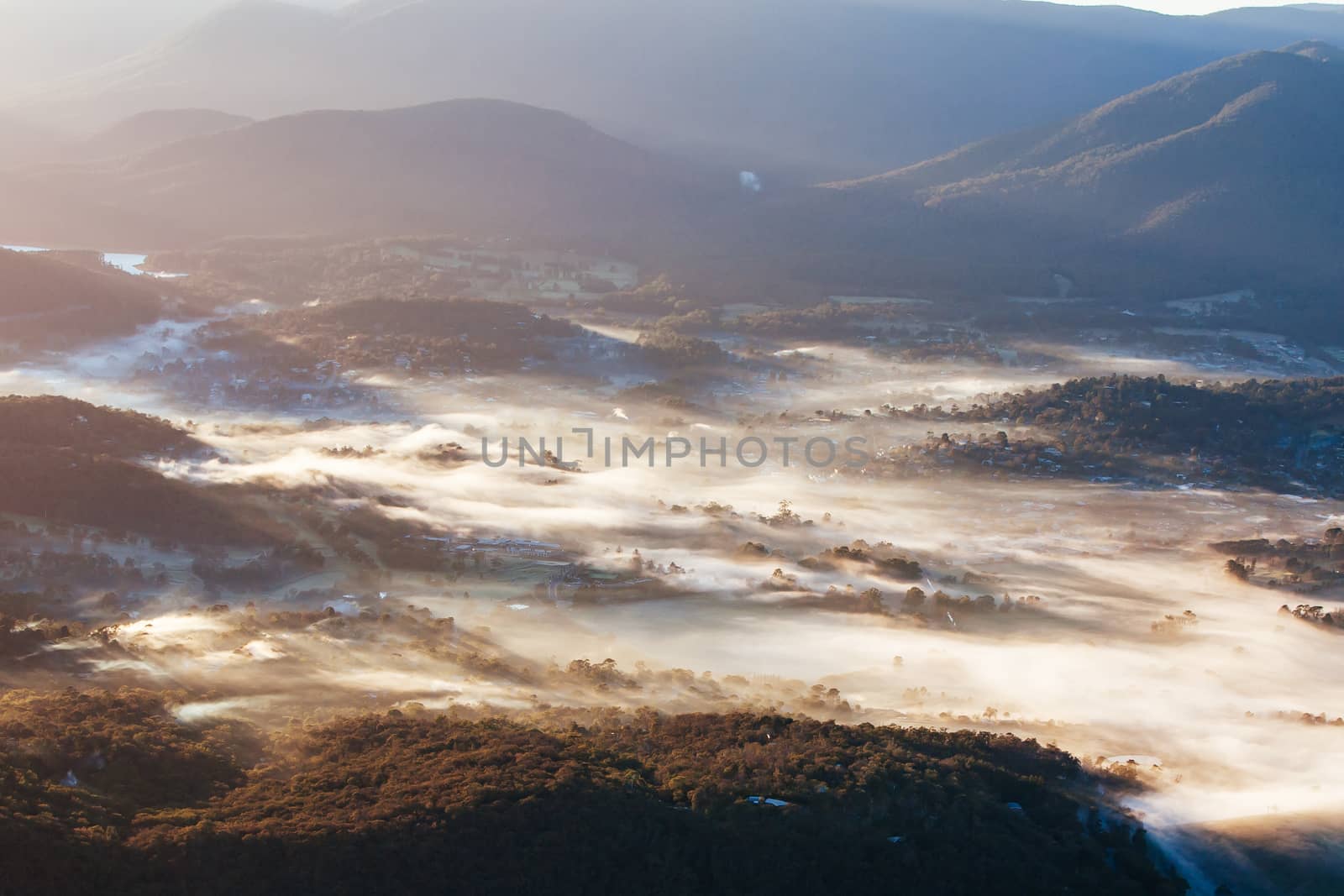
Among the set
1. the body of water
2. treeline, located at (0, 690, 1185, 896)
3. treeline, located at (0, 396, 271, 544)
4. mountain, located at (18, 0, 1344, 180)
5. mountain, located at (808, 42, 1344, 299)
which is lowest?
treeline, located at (0, 690, 1185, 896)

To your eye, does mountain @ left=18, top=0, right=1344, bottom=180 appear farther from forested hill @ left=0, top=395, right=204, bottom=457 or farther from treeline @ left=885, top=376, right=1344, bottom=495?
forested hill @ left=0, top=395, right=204, bottom=457

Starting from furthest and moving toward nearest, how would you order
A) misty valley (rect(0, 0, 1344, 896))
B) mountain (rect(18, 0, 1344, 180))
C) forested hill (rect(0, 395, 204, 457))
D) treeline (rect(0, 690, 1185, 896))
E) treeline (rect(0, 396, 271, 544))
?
mountain (rect(18, 0, 1344, 180)), forested hill (rect(0, 395, 204, 457)), treeline (rect(0, 396, 271, 544)), misty valley (rect(0, 0, 1344, 896)), treeline (rect(0, 690, 1185, 896))

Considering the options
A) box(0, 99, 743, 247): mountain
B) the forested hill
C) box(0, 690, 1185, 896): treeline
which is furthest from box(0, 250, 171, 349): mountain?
box(0, 690, 1185, 896): treeline

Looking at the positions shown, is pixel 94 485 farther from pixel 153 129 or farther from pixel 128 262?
pixel 153 129

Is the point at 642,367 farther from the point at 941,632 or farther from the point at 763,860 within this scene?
the point at 763,860

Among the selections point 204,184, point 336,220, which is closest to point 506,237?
point 336,220

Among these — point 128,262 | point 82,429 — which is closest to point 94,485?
point 82,429
